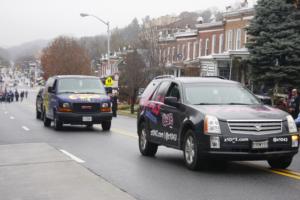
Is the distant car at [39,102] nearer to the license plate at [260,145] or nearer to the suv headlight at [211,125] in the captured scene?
the suv headlight at [211,125]

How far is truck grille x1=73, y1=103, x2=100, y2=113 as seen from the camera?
22.4 meters

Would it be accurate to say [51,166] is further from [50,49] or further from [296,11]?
[50,49]

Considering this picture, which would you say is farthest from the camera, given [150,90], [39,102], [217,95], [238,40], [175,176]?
[238,40]

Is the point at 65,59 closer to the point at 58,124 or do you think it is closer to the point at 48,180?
the point at 58,124

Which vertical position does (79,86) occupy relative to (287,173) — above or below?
above

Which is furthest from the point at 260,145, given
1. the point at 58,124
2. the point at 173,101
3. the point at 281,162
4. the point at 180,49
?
the point at 180,49

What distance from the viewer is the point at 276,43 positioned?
112ft

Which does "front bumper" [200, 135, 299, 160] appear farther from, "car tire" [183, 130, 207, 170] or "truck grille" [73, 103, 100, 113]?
"truck grille" [73, 103, 100, 113]

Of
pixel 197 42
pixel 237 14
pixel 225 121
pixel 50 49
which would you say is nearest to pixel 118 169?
pixel 225 121

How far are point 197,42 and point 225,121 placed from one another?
5205cm

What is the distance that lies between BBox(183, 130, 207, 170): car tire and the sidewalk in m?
1.75

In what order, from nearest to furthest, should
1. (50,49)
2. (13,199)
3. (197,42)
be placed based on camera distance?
(13,199) < (197,42) < (50,49)

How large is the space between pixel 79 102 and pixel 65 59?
87164 millimetres

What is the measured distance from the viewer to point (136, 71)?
4706 centimetres
